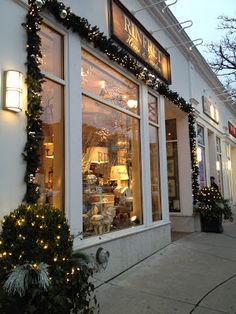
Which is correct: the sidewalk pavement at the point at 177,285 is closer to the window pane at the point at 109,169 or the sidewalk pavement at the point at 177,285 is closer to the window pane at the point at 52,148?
the window pane at the point at 109,169

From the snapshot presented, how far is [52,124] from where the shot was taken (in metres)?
5.28

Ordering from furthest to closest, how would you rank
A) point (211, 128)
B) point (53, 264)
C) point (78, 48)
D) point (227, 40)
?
point (227, 40)
point (211, 128)
point (78, 48)
point (53, 264)

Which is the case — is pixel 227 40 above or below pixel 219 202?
above

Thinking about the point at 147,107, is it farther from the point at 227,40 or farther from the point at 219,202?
the point at 227,40

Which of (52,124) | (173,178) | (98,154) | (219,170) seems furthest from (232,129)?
(52,124)

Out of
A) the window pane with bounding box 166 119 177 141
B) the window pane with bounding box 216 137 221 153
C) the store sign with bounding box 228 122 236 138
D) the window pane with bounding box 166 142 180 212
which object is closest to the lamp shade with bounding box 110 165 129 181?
the window pane with bounding box 166 142 180 212

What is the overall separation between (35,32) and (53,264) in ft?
9.79

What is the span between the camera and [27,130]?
4492 millimetres

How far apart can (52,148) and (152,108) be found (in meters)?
4.14

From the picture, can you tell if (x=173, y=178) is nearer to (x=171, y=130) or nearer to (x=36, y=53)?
(x=171, y=130)

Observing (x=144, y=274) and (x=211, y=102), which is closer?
(x=144, y=274)

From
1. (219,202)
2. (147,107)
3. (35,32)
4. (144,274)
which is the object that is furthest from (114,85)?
(219,202)

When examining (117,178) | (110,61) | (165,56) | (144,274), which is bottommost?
(144,274)

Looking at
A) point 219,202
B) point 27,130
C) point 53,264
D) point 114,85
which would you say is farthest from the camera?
point 219,202
